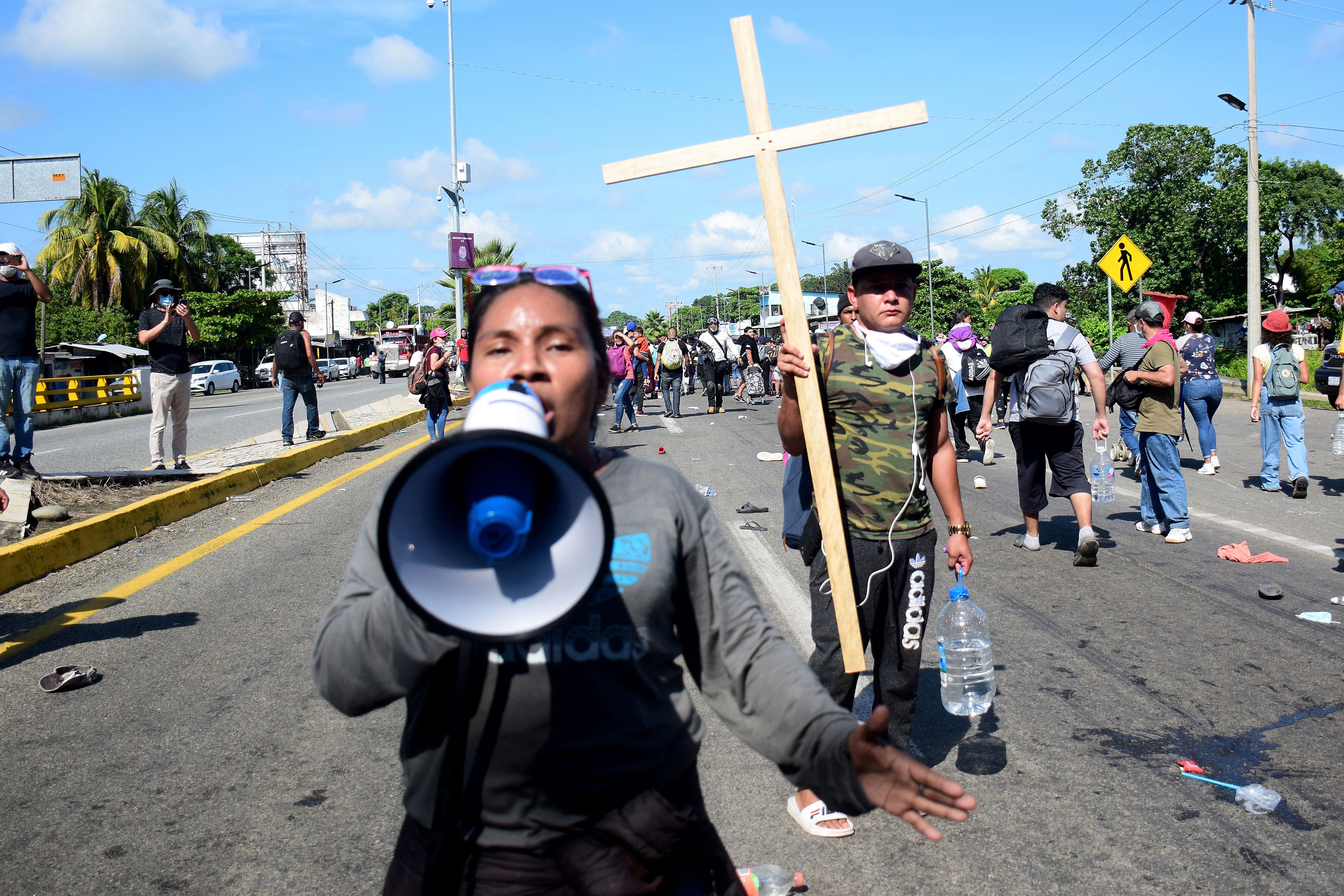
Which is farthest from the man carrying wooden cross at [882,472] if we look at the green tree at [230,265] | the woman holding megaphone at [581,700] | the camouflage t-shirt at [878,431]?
the green tree at [230,265]

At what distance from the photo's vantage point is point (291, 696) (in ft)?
15.8

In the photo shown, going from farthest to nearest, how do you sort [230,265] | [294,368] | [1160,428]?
[230,265], [294,368], [1160,428]

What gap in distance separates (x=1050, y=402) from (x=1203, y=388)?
5.07m

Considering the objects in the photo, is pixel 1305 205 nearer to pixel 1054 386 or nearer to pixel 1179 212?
pixel 1179 212

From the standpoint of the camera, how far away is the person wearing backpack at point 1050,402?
7273mm

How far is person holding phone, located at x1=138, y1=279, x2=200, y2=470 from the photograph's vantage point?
10664 mm

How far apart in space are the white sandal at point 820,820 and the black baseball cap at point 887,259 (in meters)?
1.82

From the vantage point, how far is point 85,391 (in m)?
29.2

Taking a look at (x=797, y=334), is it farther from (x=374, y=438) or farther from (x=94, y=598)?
(x=374, y=438)

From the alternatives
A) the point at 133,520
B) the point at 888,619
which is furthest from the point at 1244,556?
the point at 133,520

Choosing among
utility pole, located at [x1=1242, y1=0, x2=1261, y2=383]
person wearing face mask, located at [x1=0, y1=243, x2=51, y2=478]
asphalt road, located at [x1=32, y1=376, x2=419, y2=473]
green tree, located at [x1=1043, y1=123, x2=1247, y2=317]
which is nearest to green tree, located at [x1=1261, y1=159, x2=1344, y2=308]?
green tree, located at [x1=1043, y1=123, x2=1247, y2=317]

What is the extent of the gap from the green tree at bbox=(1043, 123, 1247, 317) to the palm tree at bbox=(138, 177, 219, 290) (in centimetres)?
4815

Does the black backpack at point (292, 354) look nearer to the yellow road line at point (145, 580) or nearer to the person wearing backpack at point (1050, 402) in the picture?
the yellow road line at point (145, 580)

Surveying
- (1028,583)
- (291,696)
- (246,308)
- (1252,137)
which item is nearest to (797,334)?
(291,696)
